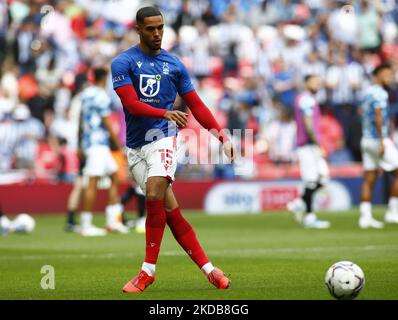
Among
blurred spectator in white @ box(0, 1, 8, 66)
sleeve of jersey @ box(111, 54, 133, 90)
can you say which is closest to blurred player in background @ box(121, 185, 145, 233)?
sleeve of jersey @ box(111, 54, 133, 90)

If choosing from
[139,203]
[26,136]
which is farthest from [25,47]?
[139,203]

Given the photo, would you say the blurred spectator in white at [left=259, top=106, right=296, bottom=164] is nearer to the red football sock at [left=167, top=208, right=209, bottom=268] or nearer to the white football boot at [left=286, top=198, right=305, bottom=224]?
the white football boot at [left=286, top=198, right=305, bottom=224]

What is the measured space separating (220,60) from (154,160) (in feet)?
56.1

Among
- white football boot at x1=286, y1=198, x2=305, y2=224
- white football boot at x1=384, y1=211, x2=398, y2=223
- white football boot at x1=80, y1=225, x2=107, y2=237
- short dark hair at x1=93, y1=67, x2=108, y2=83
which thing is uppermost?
short dark hair at x1=93, y1=67, x2=108, y2=83

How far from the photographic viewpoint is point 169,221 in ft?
32.3

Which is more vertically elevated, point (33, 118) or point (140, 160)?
point (33, 118)

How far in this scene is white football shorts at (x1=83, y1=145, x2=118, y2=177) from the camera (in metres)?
17.3

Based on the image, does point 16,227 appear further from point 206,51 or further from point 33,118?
point 206,51

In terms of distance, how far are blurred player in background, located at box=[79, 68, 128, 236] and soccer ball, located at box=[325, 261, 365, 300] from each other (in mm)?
8717

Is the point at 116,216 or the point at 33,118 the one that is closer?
the point at 116,216

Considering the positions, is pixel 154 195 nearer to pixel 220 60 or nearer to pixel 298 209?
pixel 298 209

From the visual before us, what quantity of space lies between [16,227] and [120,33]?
35.1 ft

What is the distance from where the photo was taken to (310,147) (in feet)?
59.2
